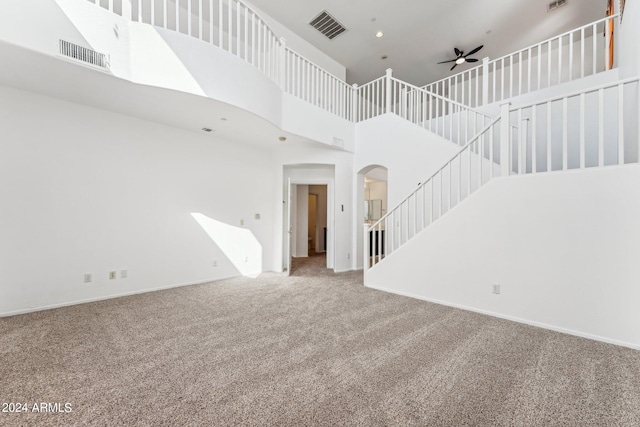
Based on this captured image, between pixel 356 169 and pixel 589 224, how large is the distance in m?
4.18

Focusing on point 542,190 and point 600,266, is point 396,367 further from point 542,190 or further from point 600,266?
point 542,190

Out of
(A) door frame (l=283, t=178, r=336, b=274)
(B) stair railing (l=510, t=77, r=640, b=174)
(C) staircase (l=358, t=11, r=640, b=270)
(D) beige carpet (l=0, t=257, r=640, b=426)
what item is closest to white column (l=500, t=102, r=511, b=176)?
(C) staircase (l=358, t=11, r=640, b=270)

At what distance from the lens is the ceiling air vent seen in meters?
5.94

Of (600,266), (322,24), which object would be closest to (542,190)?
(600,266)

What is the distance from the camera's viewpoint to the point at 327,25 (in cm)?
620

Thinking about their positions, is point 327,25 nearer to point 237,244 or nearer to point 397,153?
point 397,153

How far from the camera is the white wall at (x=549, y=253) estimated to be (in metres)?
2.56

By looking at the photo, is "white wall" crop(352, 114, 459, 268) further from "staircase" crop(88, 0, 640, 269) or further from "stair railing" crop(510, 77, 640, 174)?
"stair railing" crop(510, 77, 640, 174)

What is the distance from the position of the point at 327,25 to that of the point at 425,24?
230cm

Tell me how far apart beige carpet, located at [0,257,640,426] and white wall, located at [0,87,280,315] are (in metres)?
0.62

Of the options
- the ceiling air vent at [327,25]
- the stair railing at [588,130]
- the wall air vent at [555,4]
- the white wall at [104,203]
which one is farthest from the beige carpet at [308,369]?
the wall air vent at [555,4]

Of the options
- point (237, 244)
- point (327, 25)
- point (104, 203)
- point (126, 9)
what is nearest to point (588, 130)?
point (327, 25)

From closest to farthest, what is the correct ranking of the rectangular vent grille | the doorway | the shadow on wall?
the rectangular vent grille
the shadow on wall
the doorway

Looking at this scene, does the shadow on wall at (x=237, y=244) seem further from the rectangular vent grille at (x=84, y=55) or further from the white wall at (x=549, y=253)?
the white wall at (x=549, y=253)
